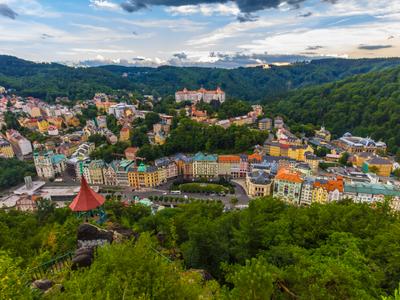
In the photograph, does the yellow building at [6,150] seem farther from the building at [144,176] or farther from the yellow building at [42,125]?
the building at [144,176]

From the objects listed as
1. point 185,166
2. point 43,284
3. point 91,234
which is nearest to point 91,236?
point 91,234

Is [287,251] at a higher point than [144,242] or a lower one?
lower

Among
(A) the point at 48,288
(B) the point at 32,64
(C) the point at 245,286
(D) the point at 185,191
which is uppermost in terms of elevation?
(B) the point at 32,64

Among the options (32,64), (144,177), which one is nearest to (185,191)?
(144,177)

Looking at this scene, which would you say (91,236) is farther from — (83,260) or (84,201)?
(84,201)

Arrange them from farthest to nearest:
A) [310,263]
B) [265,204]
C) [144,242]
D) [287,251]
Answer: [265,204]
[287,251]
[310,263]
[144,242]

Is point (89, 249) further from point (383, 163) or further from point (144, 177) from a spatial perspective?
point (383, 163)

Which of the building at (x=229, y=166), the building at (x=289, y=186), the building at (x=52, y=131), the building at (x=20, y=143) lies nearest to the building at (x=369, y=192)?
the building at (x=289, y=186)
